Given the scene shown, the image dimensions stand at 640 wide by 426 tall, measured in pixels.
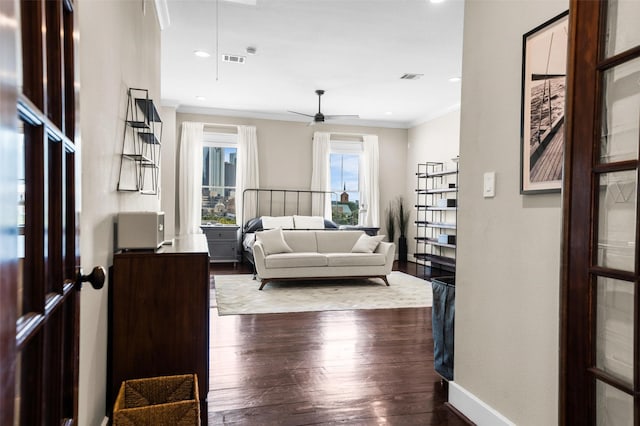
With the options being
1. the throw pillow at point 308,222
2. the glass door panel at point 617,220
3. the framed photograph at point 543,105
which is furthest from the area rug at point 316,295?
the glass door panel at point 617,220

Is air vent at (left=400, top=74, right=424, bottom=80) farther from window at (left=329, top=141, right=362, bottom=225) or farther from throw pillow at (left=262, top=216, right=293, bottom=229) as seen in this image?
throw pillow at (left=262, top=216, right=293, bottom=229)

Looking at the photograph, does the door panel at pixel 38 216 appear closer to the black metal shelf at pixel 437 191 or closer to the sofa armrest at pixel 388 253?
the sofa armrest at pixel 388 253

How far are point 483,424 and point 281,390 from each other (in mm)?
1105

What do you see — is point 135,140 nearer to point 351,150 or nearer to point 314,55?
point 314,55

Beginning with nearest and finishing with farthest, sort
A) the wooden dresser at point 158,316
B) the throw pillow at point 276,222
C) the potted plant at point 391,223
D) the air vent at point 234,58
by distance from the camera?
the wooden dresser at point 158,316
the air vent at point 234,58
the throw pillow at point 276,222
the potted plant at point 391,223

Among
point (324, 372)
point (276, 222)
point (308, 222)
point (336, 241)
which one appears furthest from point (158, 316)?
point (308, 222)

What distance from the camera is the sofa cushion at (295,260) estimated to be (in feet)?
17.7

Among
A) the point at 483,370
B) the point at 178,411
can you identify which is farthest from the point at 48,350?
the point at 483,370

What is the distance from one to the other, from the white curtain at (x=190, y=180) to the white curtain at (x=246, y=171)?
0.71 m

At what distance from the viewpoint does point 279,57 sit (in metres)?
4.87

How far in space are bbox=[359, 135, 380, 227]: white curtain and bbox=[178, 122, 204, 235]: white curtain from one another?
10.8ft

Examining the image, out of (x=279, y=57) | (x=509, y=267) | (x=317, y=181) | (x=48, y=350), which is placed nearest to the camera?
(x=48, y=350)

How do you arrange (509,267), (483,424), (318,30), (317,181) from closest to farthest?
(509,267), (483,424), (318,30), (317,181)

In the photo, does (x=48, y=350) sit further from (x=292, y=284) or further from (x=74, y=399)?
(x=292, y=284)
